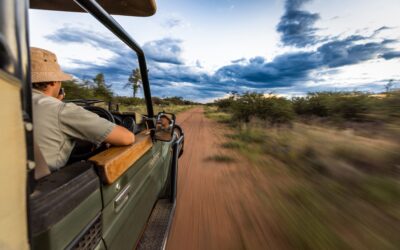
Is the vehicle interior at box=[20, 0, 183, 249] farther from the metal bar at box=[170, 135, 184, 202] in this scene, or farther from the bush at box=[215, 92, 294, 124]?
the bush at box=[215, 92, 294, 124]

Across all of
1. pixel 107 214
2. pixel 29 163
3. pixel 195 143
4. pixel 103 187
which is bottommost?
pixel 195 143

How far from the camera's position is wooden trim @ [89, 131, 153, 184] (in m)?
1.26

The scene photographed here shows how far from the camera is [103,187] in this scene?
128 centimetres

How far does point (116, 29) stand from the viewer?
4.93 feet

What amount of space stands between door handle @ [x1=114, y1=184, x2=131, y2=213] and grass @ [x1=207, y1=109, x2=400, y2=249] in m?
2.03

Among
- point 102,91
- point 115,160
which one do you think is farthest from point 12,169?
point 102,91

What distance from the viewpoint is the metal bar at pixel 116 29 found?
1.21 meters

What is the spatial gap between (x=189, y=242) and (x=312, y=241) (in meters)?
1.32

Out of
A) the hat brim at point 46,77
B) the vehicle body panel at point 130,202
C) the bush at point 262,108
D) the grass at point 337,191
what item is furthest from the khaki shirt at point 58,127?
the bush at point 262,108

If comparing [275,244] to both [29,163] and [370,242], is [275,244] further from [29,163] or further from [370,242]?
[29,163]

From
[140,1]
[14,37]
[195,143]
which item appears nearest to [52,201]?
[14,37]

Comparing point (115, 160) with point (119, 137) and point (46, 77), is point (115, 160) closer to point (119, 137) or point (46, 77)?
point (119, 137)

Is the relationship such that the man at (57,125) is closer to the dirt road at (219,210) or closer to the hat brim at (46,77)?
the hat brim at (46,77)

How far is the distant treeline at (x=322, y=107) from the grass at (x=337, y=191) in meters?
0.73
